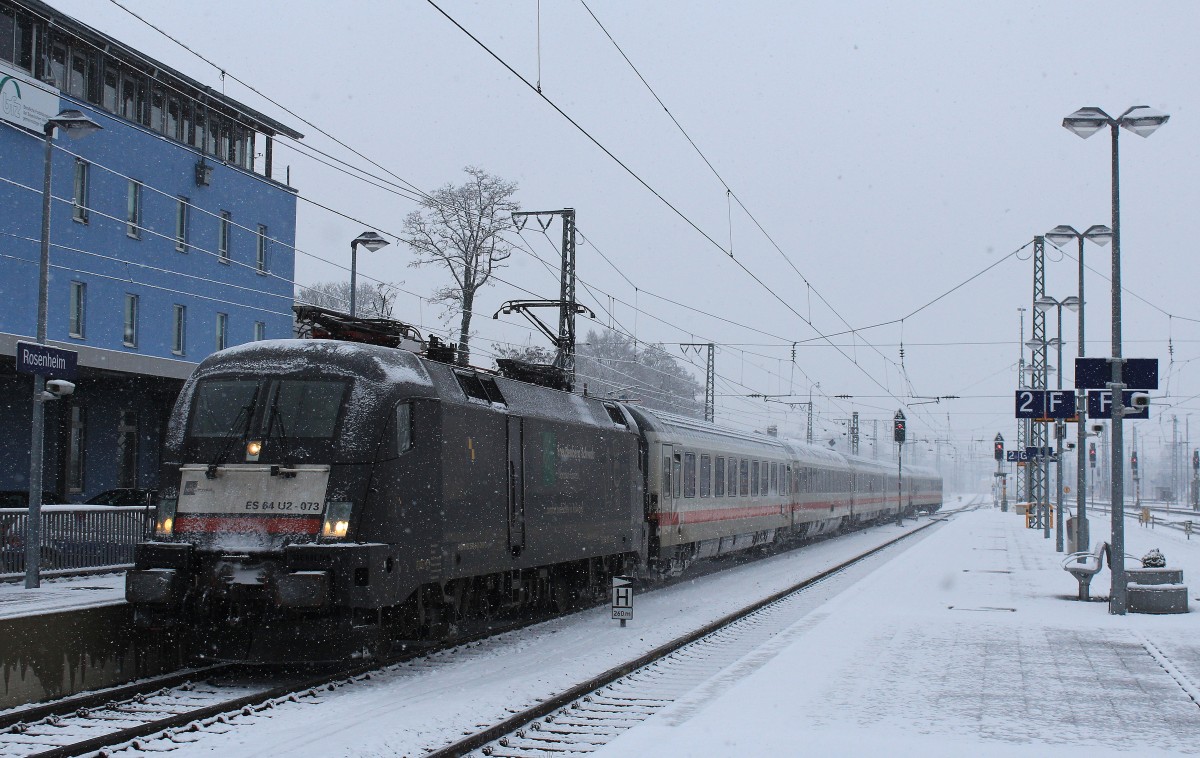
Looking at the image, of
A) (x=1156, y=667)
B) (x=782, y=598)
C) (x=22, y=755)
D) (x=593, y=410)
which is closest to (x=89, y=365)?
(x=593, y=410)

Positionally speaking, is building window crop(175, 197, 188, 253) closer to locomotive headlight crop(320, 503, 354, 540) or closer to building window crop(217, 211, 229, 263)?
building window crop(217, 211, 229, 263)

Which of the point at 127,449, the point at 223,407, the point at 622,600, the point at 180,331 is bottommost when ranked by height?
the point at 622,600

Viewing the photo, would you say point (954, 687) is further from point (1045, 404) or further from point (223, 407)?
point (1045, 404)

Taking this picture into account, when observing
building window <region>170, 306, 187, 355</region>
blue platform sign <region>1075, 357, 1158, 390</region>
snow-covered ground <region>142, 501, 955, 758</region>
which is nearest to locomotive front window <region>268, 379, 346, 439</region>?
snow-covered ground <region>142, 501, 955, 758</region>

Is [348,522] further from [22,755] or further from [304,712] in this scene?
→ [22,755]

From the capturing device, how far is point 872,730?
28.2 feet

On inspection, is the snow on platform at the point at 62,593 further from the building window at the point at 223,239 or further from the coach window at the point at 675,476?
the building window at the point at 223,239

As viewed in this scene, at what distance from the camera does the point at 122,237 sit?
112 ft

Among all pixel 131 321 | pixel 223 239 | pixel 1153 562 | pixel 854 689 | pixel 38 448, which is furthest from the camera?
pixel 223 239

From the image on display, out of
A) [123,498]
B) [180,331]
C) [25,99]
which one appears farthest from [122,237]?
[123,498]

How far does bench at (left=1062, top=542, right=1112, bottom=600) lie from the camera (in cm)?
1792

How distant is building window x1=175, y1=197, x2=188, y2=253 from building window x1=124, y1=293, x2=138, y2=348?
2215 millimetres

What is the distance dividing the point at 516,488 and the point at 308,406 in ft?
11.3

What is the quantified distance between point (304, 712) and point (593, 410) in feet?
28.7
